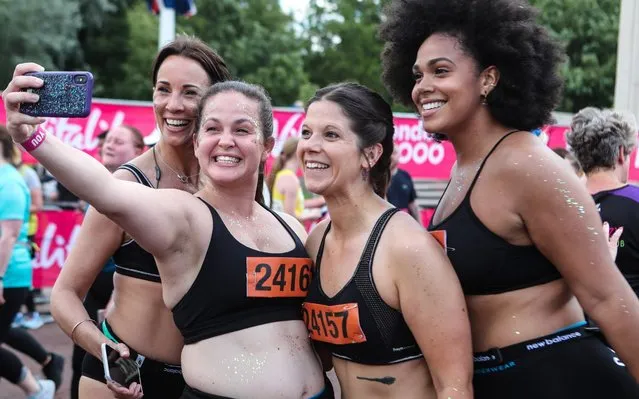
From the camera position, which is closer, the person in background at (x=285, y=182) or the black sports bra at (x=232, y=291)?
the black sports bra at (x=232, y=291)

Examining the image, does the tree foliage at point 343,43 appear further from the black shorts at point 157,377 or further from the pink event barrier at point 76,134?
the black shorts at point 157,377

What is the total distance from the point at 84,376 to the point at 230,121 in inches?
47.5

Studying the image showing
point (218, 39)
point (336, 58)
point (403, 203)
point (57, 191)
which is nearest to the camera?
point (403, 203)

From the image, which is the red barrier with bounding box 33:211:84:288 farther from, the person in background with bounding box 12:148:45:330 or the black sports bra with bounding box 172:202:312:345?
the black sports bra with bounding box 172:202:312:345

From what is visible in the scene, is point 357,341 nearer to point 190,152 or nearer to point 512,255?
point 512,255

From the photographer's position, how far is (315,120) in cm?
269

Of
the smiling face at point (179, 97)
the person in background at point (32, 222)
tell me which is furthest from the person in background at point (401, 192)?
the smiling face at point (179, 97)

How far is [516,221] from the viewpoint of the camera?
249cm

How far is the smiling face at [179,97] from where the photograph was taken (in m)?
3.14

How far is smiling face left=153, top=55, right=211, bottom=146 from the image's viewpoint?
3.14m

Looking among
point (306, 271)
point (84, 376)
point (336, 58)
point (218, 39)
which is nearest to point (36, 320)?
point (84, 376)

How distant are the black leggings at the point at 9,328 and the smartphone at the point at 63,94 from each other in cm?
381

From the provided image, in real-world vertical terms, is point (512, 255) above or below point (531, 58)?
below

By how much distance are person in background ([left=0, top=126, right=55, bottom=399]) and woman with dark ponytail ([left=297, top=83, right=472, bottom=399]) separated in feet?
11.7
